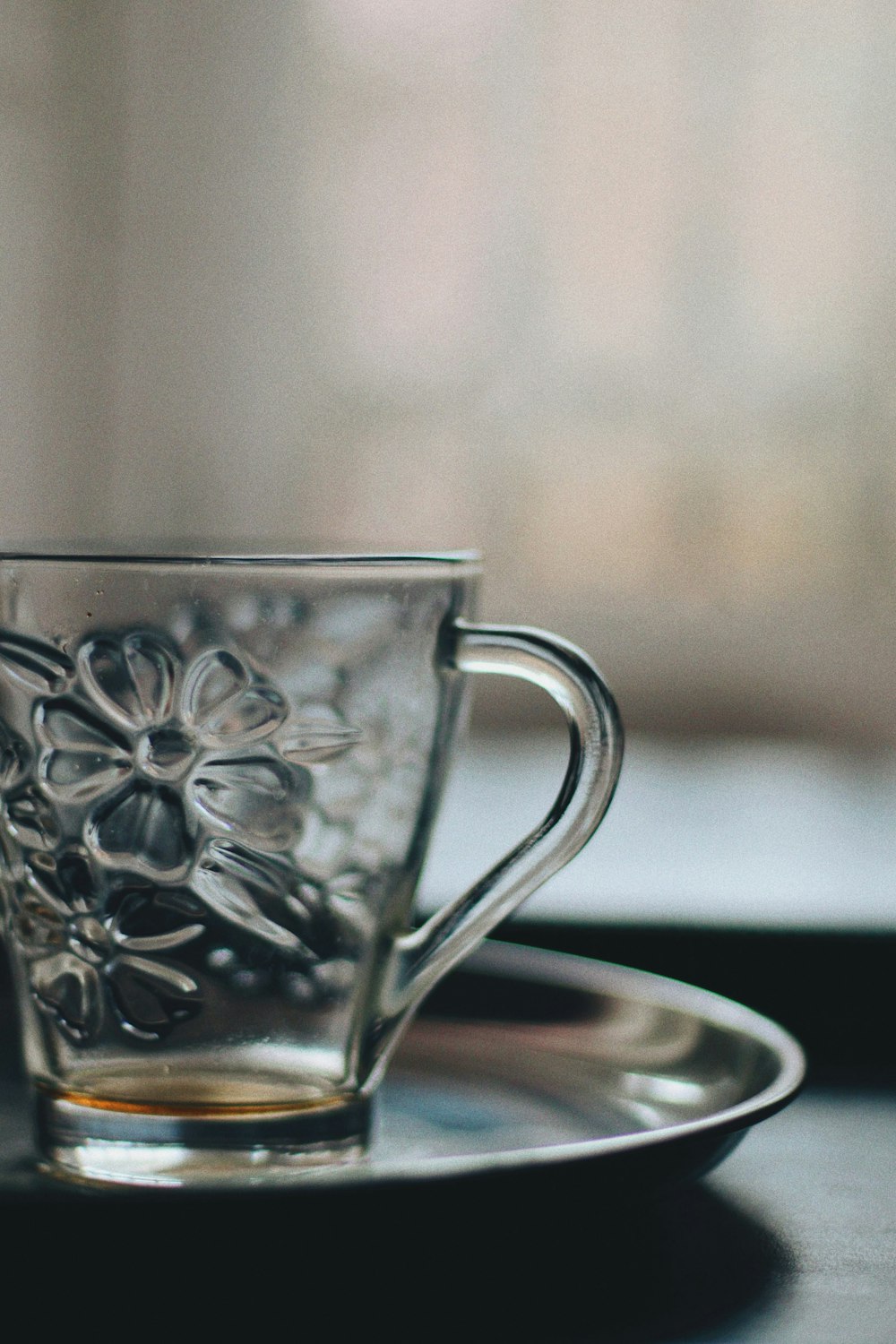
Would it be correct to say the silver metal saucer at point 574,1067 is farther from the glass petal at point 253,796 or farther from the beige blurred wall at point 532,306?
the beige blurred wall at point 532,306

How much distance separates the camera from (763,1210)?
1.16 feet

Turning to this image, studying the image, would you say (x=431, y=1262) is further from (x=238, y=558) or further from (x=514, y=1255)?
(x=238, y=558)

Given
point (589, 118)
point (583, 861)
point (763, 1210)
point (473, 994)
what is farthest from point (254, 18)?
point (763, 1210)

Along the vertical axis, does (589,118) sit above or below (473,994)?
above

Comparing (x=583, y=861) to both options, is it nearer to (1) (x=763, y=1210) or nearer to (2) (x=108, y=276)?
(1) (x=763, y=1210)

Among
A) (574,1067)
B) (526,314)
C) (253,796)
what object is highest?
(526,314)

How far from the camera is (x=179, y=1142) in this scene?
14.0 inches

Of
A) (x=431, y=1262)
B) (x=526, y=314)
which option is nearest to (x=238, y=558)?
(x=431, y=1262)

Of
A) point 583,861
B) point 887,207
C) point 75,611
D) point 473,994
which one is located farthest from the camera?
point 887,207

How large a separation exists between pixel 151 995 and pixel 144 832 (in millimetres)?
38

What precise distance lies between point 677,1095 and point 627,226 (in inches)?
81.4

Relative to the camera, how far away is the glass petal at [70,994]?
14.4 inches

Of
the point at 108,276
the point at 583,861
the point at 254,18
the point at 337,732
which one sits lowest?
the point at 583,861

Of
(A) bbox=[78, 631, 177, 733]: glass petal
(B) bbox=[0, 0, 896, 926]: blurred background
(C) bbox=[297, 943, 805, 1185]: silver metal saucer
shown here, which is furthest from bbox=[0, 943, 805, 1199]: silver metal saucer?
(B) bbox=[0, 0, 896, 926]: blurred background
